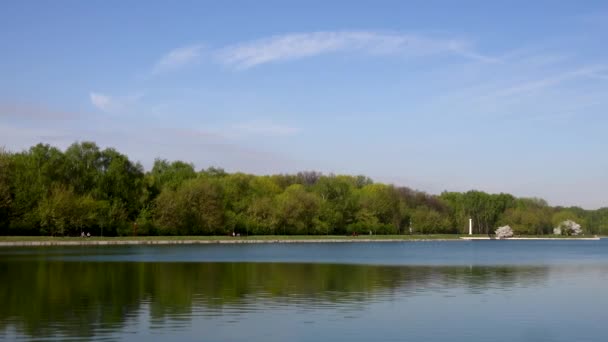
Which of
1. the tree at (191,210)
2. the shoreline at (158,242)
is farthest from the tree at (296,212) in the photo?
the tree at (191,210)

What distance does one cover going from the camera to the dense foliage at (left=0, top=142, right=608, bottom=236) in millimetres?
95438

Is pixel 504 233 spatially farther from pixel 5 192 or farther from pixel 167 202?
pixel 5 192

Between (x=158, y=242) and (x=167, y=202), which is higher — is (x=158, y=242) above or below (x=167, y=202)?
below

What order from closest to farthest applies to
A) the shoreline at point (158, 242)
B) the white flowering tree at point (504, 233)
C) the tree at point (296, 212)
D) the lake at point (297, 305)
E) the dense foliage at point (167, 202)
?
the lake at point (297, 305) < the shoreline at point (158, 242) < the dense foliage at point (167, 202) < the tree at point (296, 212) < the white flowering tree at point (504, 233)

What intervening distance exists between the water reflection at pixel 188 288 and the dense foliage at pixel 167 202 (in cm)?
4698

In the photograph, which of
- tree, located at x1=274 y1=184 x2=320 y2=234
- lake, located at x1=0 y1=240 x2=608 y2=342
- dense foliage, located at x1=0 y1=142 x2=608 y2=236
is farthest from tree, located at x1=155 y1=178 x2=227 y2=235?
lake, located at x1=0 y1=240 x2=608 y2=342

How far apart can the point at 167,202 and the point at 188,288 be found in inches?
3058

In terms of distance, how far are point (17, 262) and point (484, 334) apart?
127 ft

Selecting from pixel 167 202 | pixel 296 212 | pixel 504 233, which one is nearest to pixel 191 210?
pixel 167 202

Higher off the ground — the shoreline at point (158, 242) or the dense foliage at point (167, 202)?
the dense foliage at point (167, 202)

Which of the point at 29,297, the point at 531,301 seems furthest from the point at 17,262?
the point at 531,301

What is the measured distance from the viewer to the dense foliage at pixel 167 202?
95438mm

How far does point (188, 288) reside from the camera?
108ft

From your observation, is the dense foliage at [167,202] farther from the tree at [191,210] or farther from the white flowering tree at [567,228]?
the white flowering tree at [567,228]
